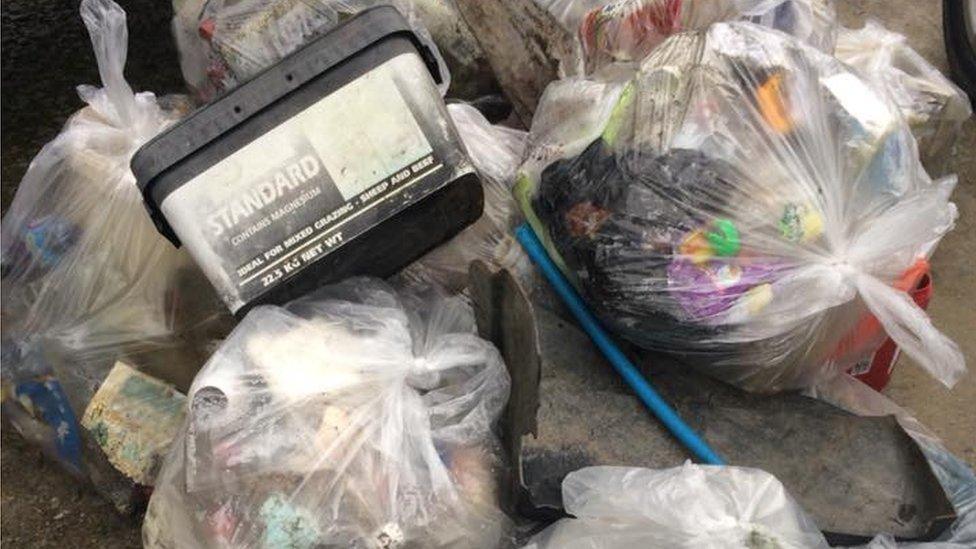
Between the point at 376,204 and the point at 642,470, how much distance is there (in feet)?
1.67

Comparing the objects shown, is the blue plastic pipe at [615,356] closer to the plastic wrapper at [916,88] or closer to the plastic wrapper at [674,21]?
the plastic wrapper at [674,21]

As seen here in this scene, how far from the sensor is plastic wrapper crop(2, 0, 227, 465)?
1.84 meters

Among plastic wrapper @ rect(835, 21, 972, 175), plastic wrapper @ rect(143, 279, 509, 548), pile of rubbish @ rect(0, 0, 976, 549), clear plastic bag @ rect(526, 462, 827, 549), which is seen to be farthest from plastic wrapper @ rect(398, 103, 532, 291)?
plastic wrapper @ rect(835, 21, 972, 175)

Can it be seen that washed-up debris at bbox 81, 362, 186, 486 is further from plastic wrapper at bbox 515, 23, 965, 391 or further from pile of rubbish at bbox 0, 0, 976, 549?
plastic wrapper at bbox 515, 23, 965, 391

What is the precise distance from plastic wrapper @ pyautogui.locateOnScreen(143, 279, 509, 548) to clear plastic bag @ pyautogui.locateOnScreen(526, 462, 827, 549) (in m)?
0.14

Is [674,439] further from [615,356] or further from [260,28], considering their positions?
[260,28]

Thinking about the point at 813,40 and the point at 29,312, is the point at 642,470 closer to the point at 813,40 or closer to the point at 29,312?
the point at 813,40

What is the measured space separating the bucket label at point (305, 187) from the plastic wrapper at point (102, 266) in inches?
13.3

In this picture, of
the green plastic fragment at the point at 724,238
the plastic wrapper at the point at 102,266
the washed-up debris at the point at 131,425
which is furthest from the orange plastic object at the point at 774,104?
the washed-up debris at the point at 131,425

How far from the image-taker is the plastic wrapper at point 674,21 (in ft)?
6.20

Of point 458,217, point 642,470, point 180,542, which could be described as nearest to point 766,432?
point 642,470

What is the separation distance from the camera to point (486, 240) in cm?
185

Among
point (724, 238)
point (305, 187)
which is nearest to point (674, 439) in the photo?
point (724, 238)

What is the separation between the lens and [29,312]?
193 cm
